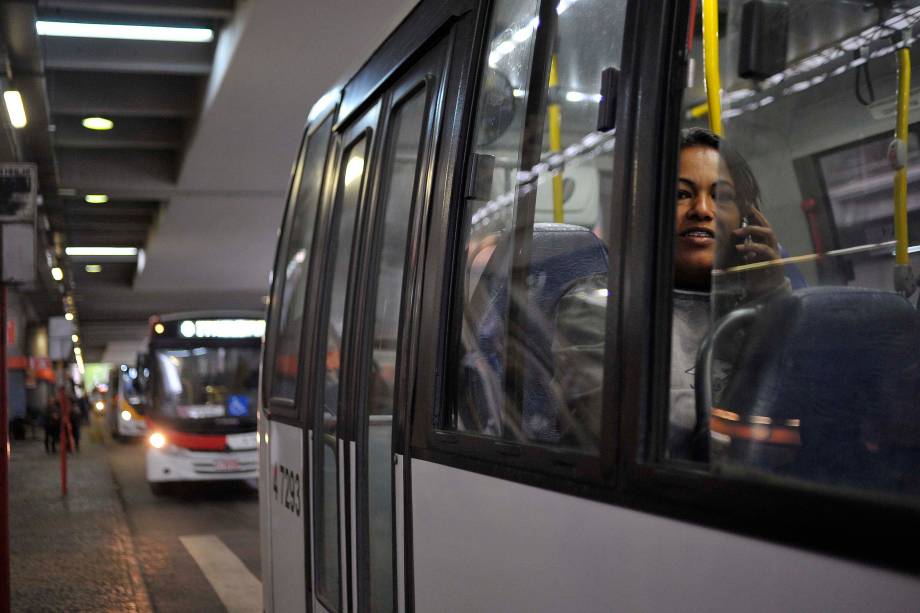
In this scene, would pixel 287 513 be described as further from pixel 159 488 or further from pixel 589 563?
pixel 159 488

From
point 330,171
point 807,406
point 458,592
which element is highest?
point 330,171

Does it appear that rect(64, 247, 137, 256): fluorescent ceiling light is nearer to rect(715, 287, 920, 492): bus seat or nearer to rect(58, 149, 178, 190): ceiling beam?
rect(58, 149, 178, 190): ceiling beam

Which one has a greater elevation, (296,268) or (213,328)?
(296,268)

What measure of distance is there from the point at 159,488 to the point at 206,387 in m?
2.44

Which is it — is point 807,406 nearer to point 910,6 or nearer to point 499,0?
point 910,6

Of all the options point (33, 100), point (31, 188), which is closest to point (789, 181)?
point (31, 188)

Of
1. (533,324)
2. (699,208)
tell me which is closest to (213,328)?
(533,324)

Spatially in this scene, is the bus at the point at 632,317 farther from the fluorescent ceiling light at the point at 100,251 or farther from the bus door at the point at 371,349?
the fluorescent ceiling light at the point at 100,251

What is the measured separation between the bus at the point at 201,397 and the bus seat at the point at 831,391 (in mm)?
15698

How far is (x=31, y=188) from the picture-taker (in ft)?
24.4

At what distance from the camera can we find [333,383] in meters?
3.97

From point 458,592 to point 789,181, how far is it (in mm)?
1224

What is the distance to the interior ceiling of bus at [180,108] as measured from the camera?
11352 mm

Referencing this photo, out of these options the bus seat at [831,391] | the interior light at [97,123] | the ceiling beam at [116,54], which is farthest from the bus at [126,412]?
the bus seat at [831,391]
